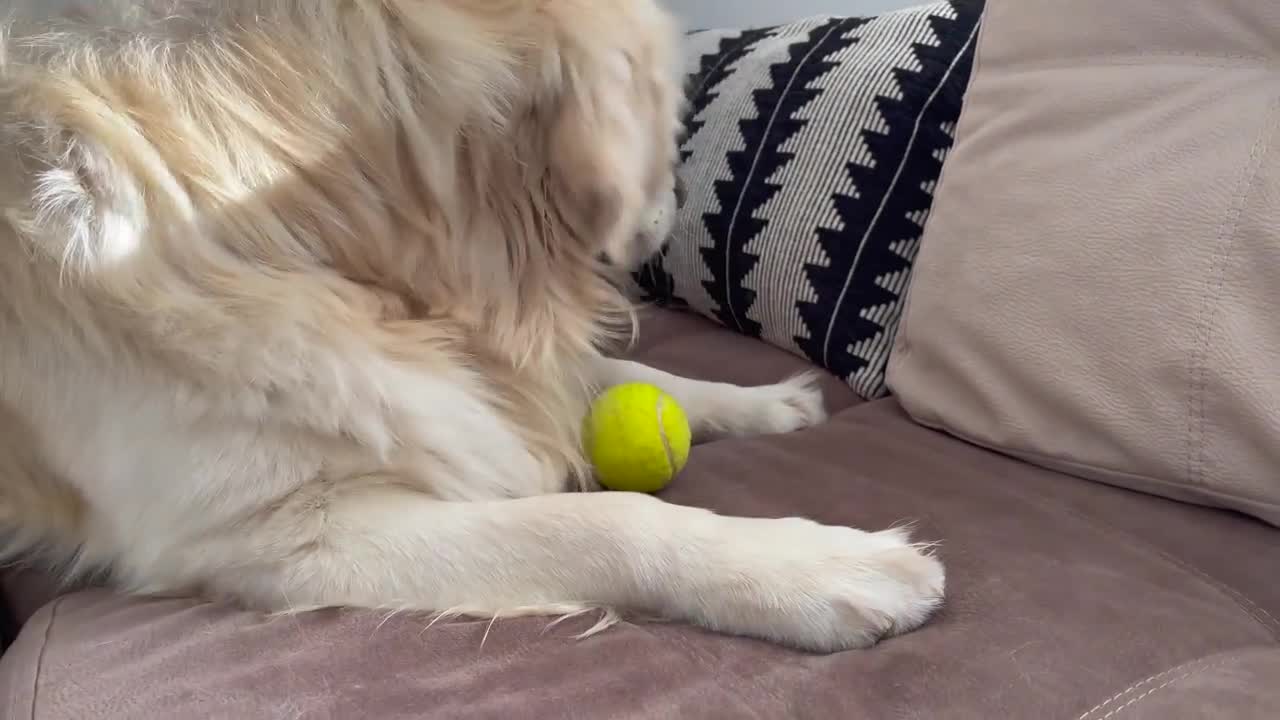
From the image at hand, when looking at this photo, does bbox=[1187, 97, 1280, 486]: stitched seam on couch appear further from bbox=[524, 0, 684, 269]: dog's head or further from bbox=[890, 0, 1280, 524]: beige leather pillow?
bbox=[524, 0, 684, 269]: dog's head

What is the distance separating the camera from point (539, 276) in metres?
1.07

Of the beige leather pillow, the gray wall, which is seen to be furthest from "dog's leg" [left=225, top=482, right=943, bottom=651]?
the gray wall

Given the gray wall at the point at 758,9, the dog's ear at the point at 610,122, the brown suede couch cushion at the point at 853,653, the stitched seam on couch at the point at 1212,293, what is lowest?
the brown suede couch cushion at the point at 853,653

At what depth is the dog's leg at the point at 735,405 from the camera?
132 cm

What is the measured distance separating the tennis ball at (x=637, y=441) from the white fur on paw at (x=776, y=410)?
0.21 m

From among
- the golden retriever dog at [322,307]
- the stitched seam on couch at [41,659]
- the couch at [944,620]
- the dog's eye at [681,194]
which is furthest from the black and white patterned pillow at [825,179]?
the stitched seam on couch at [41,659]

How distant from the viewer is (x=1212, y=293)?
0.92m

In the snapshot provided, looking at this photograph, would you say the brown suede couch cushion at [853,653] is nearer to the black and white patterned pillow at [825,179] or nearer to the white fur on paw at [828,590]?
the white fur on paw at [828,590]

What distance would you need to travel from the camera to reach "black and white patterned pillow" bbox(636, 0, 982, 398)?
1359mm

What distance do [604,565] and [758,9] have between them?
2.06m

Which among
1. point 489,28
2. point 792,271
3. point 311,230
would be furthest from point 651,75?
point 792,271

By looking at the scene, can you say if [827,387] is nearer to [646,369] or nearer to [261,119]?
[646,369]

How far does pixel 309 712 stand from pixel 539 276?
0.54 meters

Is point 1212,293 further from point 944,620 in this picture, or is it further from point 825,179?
point 825,179
